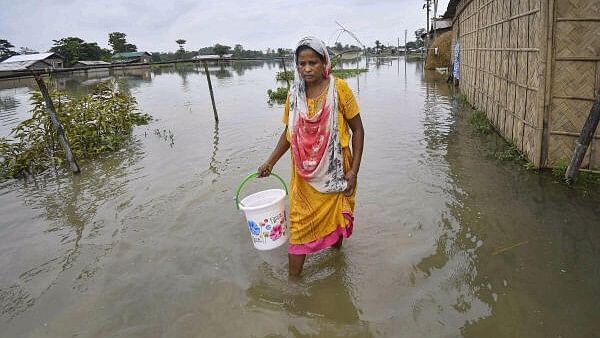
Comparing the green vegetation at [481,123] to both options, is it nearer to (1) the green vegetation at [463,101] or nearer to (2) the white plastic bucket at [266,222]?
(1) the green vegetation at [463,101]

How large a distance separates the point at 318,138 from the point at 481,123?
19.9 ft

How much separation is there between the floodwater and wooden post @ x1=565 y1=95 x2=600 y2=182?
21cm

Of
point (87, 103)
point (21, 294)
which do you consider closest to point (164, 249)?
point (21, 294)

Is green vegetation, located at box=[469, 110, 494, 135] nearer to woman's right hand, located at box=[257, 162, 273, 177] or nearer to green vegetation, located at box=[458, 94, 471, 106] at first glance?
green vegetation, located at box=[458, 94, 471, 106]

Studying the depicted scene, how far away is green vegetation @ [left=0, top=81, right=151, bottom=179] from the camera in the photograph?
242 inches

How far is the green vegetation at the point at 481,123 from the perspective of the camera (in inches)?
281

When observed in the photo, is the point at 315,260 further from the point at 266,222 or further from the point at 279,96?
the point at 279,96

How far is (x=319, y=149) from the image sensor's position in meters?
2.61

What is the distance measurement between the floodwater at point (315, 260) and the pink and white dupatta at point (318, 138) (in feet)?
2.71

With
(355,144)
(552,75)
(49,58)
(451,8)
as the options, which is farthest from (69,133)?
(49,58)

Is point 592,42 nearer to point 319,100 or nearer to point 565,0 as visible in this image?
point 565,0

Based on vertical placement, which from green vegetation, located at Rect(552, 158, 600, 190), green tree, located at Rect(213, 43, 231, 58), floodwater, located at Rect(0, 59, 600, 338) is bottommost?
floodwater, located at Rect(0, 59, 600, 338)

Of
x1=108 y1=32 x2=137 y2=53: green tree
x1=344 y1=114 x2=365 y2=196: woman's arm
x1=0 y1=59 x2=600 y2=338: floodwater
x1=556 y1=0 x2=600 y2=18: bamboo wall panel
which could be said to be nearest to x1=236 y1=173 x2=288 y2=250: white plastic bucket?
x1=0 y1=59 x2=600 y2=338: floodwater

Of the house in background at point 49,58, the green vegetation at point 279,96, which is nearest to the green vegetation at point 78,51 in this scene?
the house in background at point 49,58
